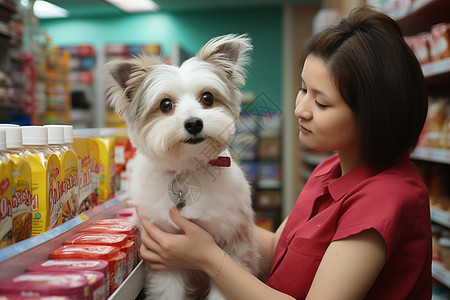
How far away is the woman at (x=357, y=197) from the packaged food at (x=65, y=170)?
256 mm

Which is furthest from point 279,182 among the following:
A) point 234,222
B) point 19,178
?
point 19,178

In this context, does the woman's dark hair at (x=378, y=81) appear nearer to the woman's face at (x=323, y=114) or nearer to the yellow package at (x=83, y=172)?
the woman's face at (x=323, y=114)

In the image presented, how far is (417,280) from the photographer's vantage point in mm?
1124

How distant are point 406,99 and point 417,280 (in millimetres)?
543

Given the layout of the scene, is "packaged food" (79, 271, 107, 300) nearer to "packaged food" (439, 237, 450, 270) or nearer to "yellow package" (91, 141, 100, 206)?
"yellow package" (91, 141, 100, 206)

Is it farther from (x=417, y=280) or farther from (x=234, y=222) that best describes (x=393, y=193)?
(x=234, y=222)

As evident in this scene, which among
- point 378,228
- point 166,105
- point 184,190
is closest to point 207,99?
point 166,105

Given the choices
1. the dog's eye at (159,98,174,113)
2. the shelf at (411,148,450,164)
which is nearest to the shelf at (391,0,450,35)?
→ the shelf at (411,148,450,164)

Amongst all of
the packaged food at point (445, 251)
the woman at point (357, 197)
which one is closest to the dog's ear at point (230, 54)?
the woman at point (357, 197)

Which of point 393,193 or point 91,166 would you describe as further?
point 91,166

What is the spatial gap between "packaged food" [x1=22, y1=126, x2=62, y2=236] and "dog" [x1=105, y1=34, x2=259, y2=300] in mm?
309

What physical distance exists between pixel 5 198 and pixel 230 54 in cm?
89

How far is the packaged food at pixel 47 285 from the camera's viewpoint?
0.72m

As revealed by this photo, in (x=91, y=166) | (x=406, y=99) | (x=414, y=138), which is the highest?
(x=406, y=99)
